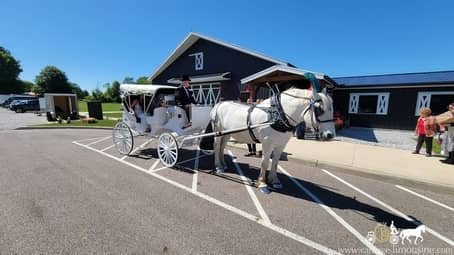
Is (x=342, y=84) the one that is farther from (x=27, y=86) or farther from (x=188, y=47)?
(x=27, y=86)

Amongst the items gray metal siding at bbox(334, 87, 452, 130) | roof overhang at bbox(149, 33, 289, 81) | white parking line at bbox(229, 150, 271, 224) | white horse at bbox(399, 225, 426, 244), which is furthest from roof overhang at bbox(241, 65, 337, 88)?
white horse at bbox(399, 225, 426, 244)

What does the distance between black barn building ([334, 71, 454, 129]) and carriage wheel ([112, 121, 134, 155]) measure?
12600 millimetres

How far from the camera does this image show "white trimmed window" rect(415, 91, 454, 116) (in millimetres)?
10745

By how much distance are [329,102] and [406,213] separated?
2.16m

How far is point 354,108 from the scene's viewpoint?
44.8 ft

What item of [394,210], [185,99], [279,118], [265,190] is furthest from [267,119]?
[185,99]

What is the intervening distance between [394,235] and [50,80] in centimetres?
6741

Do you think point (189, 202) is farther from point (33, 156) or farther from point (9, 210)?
point (33, 156)

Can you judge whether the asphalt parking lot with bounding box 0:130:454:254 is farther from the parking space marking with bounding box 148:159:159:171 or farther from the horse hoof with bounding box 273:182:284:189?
the horse hoof with bounding box 273:182:284:189

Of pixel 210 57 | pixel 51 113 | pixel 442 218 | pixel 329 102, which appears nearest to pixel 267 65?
pixel 210 57

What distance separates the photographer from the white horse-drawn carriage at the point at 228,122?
10.2 feet

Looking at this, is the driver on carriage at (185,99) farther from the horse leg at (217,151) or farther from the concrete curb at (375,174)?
the concrete curb at (375,174)

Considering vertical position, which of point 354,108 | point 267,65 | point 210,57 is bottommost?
point 354,108

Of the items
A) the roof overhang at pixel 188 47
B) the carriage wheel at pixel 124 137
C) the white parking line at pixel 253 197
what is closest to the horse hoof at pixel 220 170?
the white parking line at pixel 253 197
